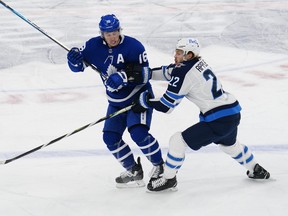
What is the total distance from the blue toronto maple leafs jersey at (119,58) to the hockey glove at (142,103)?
163 millimetres

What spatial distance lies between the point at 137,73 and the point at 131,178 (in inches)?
28.1

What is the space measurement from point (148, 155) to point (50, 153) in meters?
1.04

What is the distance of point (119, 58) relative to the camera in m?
4.11

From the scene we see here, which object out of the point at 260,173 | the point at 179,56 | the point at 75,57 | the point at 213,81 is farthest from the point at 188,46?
the point at 260,173

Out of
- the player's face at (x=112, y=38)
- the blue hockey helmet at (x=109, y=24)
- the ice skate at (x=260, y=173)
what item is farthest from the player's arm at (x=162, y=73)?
the ice skate at (x=260, y=173)

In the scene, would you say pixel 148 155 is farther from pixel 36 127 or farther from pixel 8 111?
pixel 8 111

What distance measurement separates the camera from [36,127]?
5.46 metres

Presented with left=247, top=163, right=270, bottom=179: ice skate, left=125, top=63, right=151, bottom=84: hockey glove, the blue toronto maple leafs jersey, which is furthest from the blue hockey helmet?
left=247, top=163, right=270, bottom=179: ice skate

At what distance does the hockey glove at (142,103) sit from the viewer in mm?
3957

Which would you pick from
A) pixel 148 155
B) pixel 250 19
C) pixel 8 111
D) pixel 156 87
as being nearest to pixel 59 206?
pixel 148 155

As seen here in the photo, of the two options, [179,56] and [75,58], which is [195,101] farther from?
[75,58]

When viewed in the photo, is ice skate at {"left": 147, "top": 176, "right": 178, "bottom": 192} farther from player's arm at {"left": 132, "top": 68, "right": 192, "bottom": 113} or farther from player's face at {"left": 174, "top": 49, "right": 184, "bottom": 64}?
player's face at {"left": 174, "top": 49, "right": 184, "bottom": 64}

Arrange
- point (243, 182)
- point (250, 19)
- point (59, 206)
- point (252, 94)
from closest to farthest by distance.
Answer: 1. point (59, 206)
2. point (243, 182)
3. point (252, 94)
4. point (250, 19)

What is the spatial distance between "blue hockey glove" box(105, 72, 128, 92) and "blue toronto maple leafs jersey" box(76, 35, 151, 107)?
12 cm
